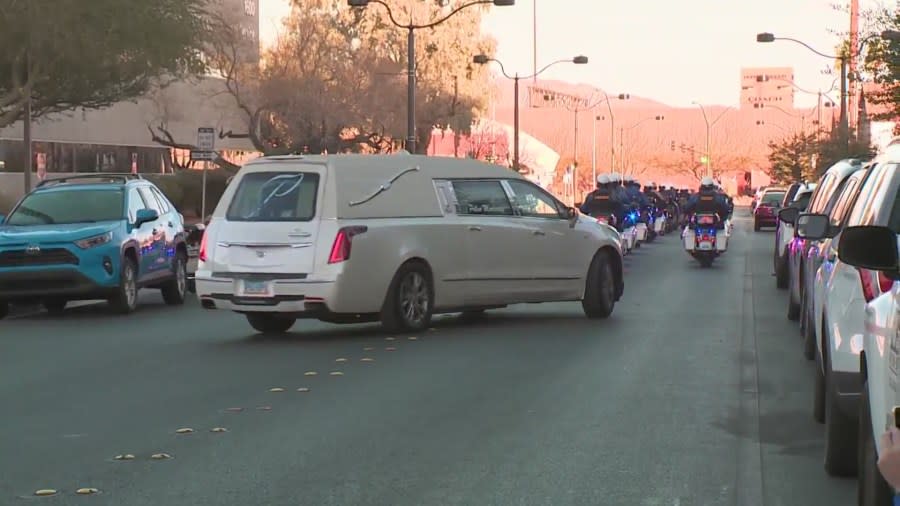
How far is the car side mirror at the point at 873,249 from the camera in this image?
6074mm

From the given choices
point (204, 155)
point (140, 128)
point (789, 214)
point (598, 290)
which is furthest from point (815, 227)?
point (140, 128)

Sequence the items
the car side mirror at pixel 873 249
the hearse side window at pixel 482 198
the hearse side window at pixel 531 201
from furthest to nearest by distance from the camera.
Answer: the hearse side window at pixel 531 201 → the hearse side window at pixel 482 198 → the car side mirror at pixel 873 249

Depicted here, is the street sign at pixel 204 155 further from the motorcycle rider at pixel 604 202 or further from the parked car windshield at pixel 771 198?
the parked car windshield at pixel 771 198

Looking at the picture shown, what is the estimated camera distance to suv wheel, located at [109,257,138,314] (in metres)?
19.2

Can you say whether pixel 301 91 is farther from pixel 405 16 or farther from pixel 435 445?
pixel 435 445

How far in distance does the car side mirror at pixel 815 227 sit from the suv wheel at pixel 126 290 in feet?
32.4

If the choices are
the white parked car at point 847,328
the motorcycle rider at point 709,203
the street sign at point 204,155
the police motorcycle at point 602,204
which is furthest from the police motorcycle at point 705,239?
the white parked car at point 847,328

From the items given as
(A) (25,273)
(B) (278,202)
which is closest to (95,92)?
(A) (25,273)

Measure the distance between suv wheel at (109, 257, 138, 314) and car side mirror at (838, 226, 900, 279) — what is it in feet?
46.5

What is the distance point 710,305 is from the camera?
68.3ft

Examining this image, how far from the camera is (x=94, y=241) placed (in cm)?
1897

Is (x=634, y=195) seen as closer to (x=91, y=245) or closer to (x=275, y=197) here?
(x=91, y=245)

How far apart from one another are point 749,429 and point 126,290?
1113cm

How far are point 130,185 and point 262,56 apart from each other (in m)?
42.7
